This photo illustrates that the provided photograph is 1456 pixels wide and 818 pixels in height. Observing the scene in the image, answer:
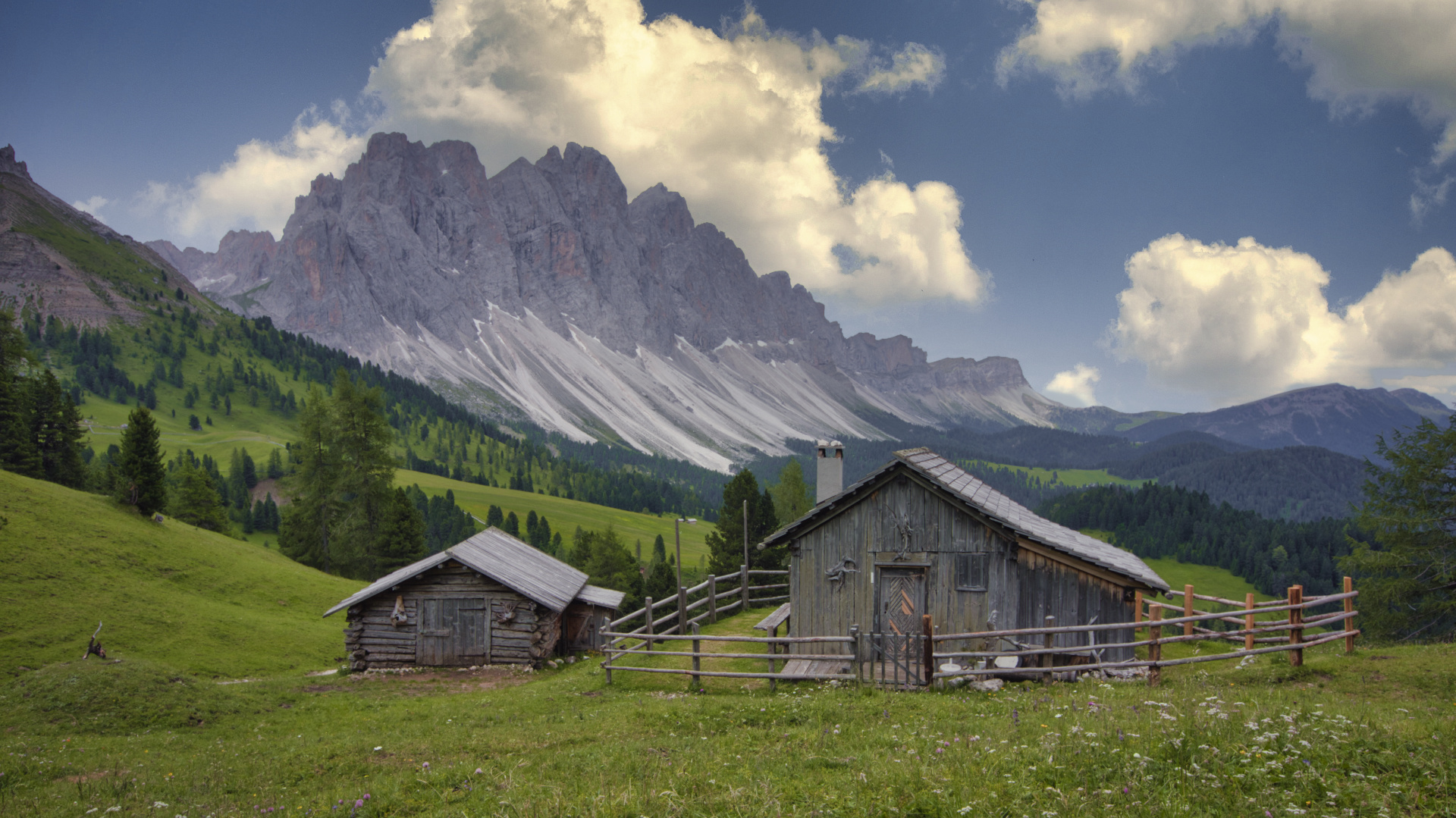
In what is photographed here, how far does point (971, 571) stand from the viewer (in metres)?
20.1

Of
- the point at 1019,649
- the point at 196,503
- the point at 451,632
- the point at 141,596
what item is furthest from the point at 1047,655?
the point at 196,503

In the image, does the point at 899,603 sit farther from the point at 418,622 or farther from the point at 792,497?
the point at 792,497

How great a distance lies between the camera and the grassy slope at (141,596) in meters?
30.5

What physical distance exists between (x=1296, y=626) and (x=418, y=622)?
101ft

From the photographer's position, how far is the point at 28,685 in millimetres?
20688

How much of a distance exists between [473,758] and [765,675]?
7.62 metres

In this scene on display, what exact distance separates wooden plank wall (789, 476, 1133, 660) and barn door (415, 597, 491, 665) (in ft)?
51.3

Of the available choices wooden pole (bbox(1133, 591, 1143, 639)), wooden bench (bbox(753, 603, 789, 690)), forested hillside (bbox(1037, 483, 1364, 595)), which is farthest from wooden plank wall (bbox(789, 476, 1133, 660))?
forested hillside (bbox(1037, 483, 1364, 595))

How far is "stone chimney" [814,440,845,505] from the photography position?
27.2 metres

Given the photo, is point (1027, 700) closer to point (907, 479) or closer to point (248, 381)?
point (907, 479)

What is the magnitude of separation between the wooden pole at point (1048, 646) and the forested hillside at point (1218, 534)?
137m

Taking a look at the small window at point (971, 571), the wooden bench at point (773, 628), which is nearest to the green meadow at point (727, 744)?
the wooden bench at point (773, 628)

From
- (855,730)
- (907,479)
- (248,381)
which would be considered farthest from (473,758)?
(248,381)

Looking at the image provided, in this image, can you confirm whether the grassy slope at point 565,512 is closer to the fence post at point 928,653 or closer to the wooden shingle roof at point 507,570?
the wooden shingle roof at point 507,570
